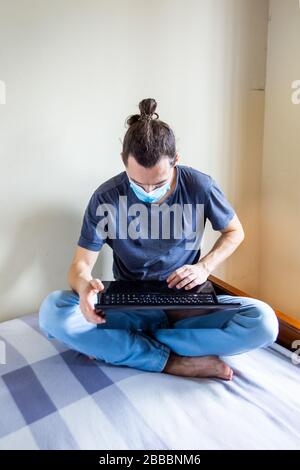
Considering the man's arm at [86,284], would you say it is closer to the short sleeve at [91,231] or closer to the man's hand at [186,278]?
the short sleeve at [91,231]

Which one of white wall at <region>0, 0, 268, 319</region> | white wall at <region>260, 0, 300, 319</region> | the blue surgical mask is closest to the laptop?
the blue surgical mask

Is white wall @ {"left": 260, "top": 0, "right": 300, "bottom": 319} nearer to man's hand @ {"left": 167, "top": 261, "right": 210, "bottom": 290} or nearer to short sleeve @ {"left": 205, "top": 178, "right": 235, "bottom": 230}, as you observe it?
short sleeve @ {"left": 205, "top": 178, "right": 235, "bottom": 230}

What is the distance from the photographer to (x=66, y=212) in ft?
3.88

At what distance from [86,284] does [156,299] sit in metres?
0.19

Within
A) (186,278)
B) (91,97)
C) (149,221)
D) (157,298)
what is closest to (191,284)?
(186,278)

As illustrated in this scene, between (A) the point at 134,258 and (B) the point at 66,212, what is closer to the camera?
(A) the point at 134,258

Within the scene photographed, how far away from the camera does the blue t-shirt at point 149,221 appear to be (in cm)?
101

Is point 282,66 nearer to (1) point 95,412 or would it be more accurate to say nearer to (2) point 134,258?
(2) point 134,258

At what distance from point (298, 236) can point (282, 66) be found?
657 mm

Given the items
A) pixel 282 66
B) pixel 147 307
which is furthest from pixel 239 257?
pixel 147 307

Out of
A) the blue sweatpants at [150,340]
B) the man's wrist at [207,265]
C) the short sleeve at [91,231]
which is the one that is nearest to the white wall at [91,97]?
the short sleeve at [91,231]

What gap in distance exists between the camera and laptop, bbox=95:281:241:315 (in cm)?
78

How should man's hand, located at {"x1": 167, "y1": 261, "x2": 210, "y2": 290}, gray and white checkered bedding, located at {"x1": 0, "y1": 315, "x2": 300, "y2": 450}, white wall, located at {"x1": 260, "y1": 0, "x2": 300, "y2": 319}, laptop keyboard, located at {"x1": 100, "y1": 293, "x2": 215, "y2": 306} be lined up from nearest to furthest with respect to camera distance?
gray and white checkered bedding, located at {"x1": 0, "y1": 315, "x2": 300, "y2": 450}, laptop keyboard, located at {"x1": 100, "y1": 293, "x2": 215, "y2": 306}, man's hand, located at {"x1": 167, "y1": 261, "x2": 210, "y2": 290}, white wall, located at {"x1": 260, "y1": 0, "x2": 300, "y2": 319}

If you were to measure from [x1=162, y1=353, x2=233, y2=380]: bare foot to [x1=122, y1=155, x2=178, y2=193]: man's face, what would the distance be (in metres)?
0.46
